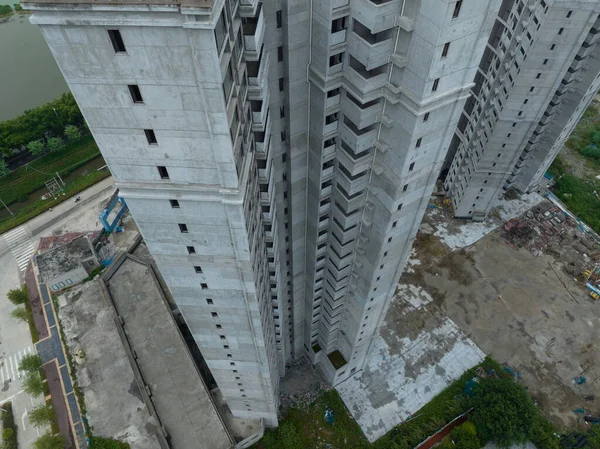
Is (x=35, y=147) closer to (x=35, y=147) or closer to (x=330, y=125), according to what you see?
(x=35, y=147)

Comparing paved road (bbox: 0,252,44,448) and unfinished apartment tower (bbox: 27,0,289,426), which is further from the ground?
unfinished apartment tower (bbox: 27,0,289,426)

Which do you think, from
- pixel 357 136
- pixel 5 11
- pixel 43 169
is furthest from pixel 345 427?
pixel 5 11

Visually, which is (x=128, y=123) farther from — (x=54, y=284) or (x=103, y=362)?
(x=54, y=284)

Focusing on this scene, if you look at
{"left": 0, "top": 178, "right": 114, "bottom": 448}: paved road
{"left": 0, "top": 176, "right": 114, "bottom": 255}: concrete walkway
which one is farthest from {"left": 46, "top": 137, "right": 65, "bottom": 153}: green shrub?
{"left": 0, "top": 178, "right": 114, "bottom": 448}: paved road

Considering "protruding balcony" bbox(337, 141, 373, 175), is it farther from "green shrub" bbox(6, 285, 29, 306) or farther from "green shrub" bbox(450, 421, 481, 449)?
"green shrub" bbox(6, 285, 29, 306)

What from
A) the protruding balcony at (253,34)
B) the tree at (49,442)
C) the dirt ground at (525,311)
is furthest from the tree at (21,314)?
the protruding balcony at (253,34)

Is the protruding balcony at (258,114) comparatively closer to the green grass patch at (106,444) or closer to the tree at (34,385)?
the green grass patch at (106,444)

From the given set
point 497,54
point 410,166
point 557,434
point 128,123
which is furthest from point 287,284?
point 497,54
